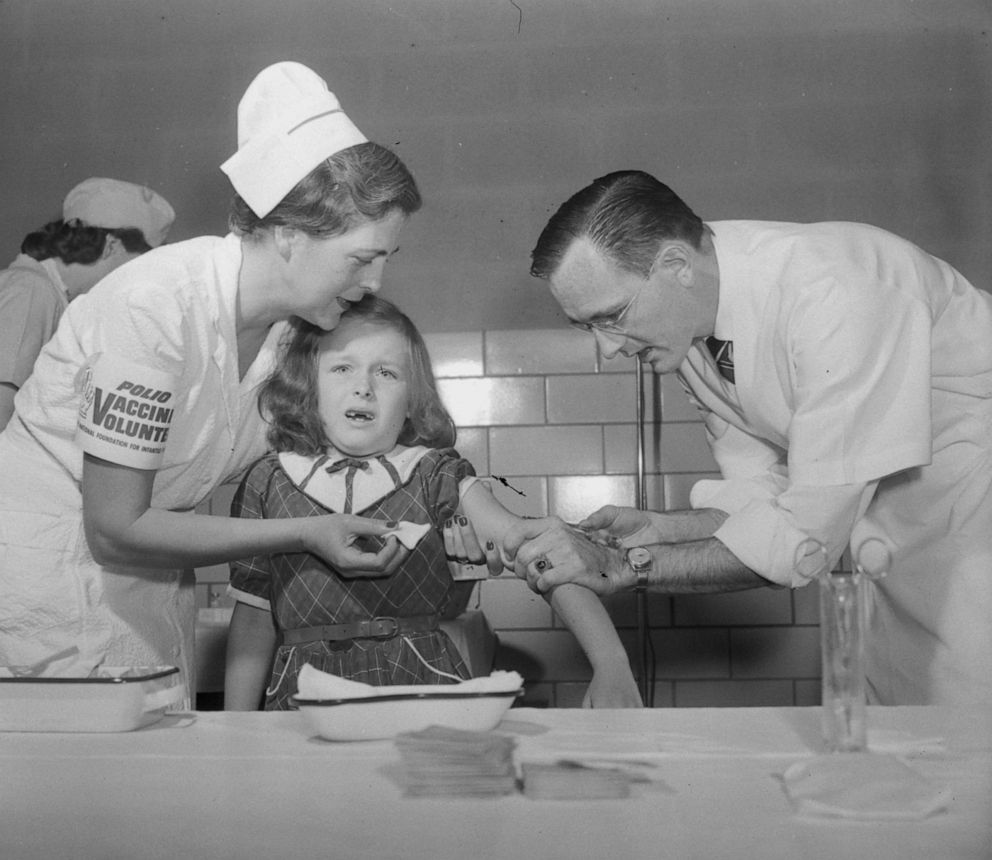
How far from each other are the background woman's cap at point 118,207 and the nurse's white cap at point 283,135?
44 cm

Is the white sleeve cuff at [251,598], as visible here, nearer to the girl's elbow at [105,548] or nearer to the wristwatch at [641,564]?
the girl's elbow at [105,548]

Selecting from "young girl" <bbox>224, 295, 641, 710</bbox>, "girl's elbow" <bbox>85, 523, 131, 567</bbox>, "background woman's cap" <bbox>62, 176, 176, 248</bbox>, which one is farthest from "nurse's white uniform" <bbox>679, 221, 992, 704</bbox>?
"background woman's cap" <bbox>62, 176, 176, 248</bbox>

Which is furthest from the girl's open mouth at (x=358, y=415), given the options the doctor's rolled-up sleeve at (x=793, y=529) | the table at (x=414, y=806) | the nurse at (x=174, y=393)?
the table at (x=414, y=806)

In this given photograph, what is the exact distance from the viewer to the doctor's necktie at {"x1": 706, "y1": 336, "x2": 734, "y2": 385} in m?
1.59

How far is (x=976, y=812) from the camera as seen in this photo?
780 mm

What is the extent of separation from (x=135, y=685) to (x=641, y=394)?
57.1 inches

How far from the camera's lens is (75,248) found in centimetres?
188

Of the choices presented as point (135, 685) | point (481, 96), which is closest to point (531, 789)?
point (135, 685)

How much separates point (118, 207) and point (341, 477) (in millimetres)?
627

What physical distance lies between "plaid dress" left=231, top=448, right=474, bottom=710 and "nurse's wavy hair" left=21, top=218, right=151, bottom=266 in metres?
0.51

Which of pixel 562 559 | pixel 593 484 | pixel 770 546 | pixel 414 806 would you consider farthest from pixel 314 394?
pixel 414 806

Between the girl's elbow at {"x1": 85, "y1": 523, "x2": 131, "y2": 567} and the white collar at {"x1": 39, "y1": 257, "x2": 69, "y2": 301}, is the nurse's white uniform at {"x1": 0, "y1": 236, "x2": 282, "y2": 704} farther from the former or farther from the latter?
the white collar at {"x1": 39, "y1": 257, "x2": 69, "y2": 301}

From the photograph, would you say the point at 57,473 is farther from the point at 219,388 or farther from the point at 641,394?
the point at 641,394

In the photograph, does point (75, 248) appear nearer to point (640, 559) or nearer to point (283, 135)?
point (283, 135)
